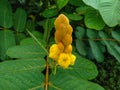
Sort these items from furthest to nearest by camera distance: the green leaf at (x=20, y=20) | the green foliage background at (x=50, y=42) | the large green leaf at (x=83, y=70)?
the green leaf at (x=20, y=20) < the large green leaf at (x=83, y=70) < the green foliage background at (x=50, y=42)

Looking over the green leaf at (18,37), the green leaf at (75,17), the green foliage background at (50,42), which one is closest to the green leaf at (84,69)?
the green foliage background at (50,42)

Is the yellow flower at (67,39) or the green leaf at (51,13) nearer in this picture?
the yellow flower at (67,39)

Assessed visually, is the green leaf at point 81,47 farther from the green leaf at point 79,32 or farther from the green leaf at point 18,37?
the green leaf at point 18,37

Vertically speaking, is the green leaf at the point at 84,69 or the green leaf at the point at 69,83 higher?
the green leaf at the point at 69,83

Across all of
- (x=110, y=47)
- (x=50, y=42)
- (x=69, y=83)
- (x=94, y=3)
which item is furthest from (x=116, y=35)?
(x=69, y=83)

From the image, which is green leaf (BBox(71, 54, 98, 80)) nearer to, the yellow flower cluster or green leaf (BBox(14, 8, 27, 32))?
the yellow flower cluster

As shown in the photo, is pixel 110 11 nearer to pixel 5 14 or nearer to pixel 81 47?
pixel 81 47

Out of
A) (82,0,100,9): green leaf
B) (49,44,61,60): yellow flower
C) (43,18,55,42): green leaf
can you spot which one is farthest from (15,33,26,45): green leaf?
(49,44,61,60): yellow flower
